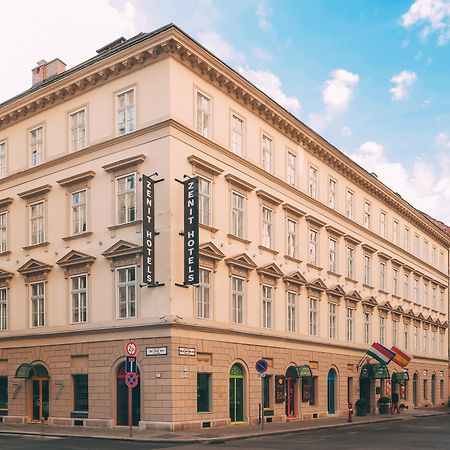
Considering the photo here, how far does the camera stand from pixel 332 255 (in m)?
41.6

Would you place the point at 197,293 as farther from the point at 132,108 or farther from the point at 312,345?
the point at 312,345

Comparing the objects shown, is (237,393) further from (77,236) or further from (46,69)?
(46,69)

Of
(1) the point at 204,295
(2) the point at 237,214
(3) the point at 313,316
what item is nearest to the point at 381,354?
(3) the point at 313,316

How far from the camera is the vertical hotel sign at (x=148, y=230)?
27.3m

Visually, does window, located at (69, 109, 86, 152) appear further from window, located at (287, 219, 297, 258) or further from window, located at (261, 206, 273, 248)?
window, located at (287, 219, 297, 258)

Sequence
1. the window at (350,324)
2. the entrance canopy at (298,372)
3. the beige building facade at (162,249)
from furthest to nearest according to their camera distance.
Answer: the window at (350,324)
the entrance canopy at (298,372)
the beige building facade at (162,249)

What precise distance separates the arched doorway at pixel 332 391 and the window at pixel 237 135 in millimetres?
14736

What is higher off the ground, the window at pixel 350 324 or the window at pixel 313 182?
the window at pixel 313 182

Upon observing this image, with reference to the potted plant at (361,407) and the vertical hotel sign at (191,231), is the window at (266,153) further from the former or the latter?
the potted plant at (361,407)

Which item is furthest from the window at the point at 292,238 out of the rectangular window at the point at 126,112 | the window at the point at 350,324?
the rectangular window at the point at 126,112

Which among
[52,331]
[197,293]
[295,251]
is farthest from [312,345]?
[52,331]

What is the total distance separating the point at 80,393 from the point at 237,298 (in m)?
7.87

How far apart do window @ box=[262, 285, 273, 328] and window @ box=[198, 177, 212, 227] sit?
5.50 meters

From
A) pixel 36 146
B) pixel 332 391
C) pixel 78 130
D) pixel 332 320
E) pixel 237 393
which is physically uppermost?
pixel 78 130
